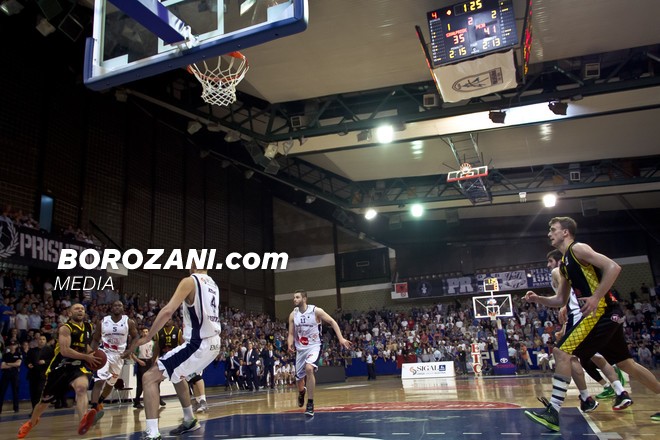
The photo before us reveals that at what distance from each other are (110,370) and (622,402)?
7183mm

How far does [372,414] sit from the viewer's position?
698 cm

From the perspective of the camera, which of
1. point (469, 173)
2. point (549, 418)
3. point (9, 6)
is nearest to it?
point (549, 418)

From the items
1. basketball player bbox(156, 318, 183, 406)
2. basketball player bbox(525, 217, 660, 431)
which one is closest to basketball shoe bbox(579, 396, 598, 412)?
basketball player bbox(525, 217, 660, 431)

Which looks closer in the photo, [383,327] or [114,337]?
[114,337]

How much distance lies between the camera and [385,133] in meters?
14.1

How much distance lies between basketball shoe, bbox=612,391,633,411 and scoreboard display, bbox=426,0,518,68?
5742 mm

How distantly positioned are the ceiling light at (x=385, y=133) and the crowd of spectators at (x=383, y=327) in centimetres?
937

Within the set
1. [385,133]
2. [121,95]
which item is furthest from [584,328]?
[121,95]

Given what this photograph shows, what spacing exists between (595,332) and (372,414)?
329 centimetres

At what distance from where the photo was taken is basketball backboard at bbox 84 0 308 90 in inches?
183

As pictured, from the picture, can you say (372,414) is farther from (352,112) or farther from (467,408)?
(352,112)

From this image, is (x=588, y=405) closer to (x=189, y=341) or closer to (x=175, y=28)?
(x=189, y=341)

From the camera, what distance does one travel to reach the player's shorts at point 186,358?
16.3ft

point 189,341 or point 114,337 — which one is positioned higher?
point 114,337
